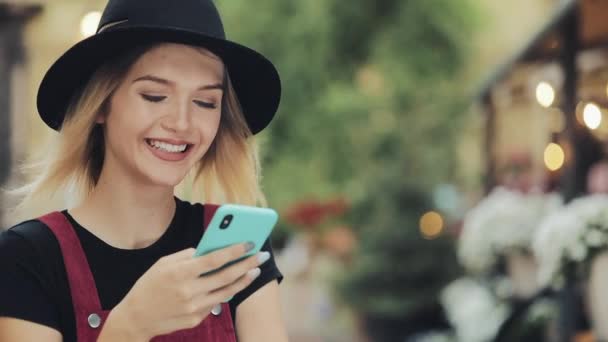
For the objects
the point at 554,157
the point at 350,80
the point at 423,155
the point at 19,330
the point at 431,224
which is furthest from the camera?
the point at 350,80

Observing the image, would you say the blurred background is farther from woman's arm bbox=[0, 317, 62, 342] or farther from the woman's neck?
woman's arm bbox=[0, 317, 62, 342]

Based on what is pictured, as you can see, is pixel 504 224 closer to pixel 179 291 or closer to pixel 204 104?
pixel 204 104

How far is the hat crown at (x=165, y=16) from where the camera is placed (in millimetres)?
1843

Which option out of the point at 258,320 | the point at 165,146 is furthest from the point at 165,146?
the point at 258,320

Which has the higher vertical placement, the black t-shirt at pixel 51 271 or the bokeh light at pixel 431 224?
the bokeh light at pixel 431 224

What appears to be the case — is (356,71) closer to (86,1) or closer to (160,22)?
(86,1)

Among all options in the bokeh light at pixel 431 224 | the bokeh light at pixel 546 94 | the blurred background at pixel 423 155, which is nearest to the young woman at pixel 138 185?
the blurred background at pixel 423 155

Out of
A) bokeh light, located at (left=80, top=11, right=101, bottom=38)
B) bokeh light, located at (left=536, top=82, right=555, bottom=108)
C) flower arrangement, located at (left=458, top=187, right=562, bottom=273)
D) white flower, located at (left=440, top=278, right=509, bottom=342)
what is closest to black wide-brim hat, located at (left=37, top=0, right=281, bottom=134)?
bokeh light, located at (left=80, top=11, right=101, bottom=38)

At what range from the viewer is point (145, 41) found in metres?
1.83

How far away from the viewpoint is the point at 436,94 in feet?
56.9

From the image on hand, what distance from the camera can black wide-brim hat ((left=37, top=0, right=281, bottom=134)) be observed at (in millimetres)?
1813

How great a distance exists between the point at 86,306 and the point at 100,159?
35 cm

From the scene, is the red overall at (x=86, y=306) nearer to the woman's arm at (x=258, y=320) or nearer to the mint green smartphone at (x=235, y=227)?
the woman's arm at (x=258, y=320)

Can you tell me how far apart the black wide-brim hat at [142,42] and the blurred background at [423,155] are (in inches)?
19.1
